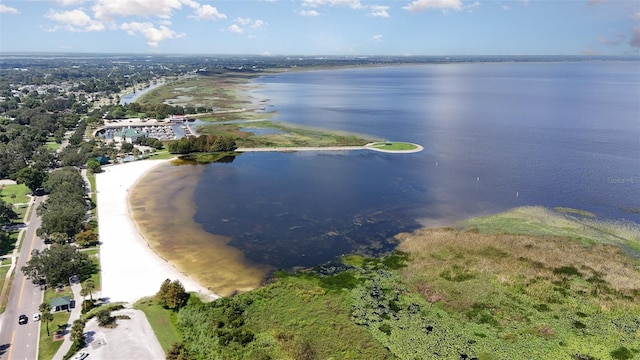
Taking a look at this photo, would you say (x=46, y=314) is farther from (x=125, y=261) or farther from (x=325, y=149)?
(x=325, y=149)

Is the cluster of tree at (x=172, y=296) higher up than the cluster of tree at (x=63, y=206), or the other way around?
the cluster of tree at (x=63, y=206)

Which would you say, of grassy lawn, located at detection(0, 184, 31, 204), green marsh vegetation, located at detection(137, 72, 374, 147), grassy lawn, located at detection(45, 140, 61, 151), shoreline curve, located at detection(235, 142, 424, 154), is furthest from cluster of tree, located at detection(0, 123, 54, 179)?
shoreline curve, located at detection(235, 142, 424, 154)

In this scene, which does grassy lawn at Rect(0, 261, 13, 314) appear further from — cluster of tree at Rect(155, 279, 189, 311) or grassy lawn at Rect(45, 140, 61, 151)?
grassy lawn at Rect(45, 140, 61, 151)

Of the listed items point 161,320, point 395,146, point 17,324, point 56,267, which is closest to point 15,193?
point 56,267

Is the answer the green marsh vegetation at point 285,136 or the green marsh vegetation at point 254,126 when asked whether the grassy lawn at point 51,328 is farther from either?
the green marsh vegetation at point 254,126

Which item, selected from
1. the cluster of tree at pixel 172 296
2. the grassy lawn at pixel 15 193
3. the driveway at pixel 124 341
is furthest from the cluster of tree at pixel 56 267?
the grassy lawn at pixel 15 193

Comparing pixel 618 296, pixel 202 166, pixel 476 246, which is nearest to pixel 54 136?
pixel 202 166
